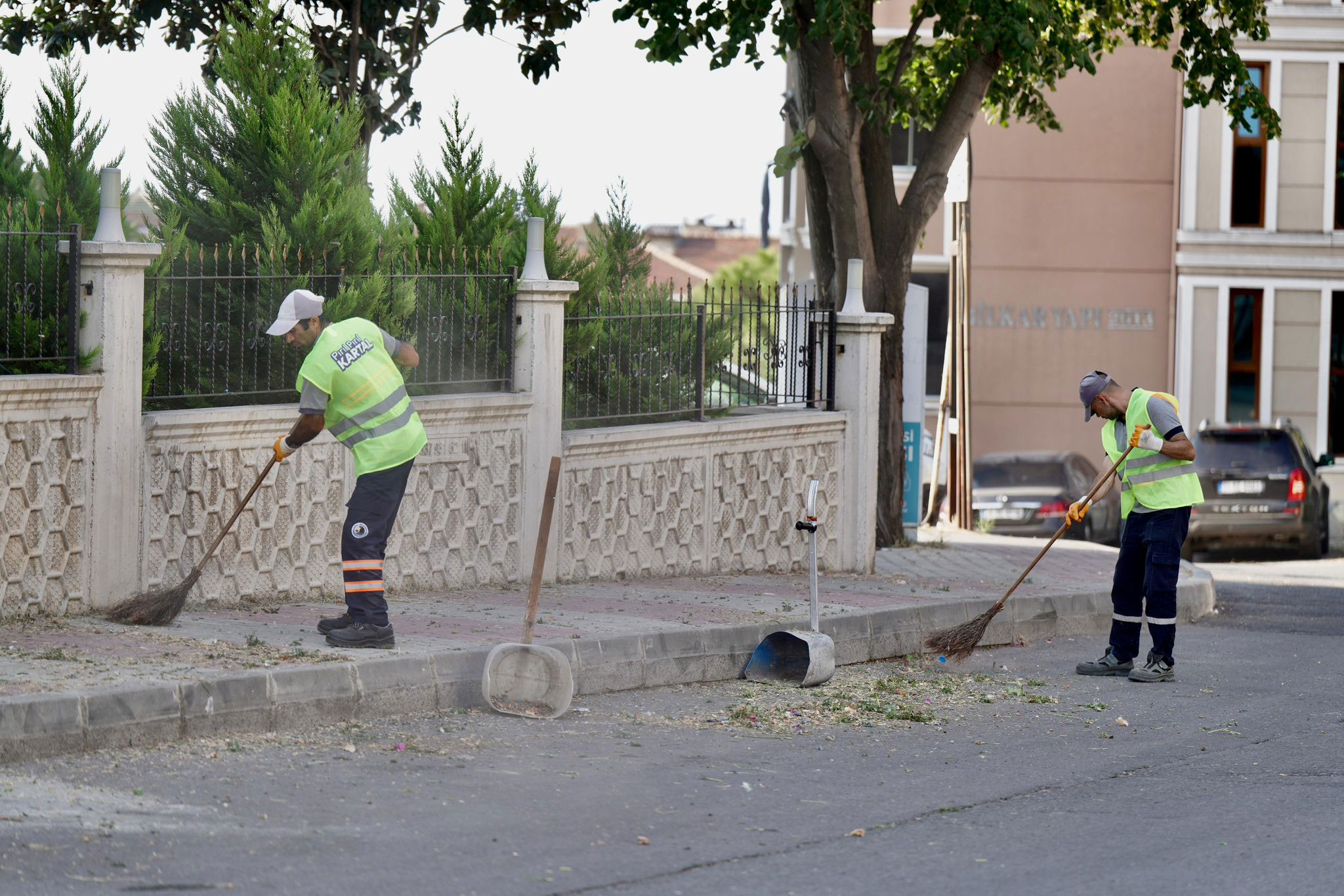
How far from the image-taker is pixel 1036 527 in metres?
19.5

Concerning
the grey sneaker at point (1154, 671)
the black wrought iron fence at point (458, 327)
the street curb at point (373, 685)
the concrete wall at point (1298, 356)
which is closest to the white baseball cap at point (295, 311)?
the street curb at point (373, 685)

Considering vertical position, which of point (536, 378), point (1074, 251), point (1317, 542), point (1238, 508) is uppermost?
point (1074, 251)

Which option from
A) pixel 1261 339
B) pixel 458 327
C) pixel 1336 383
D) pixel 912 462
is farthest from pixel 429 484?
pixel 1336 383

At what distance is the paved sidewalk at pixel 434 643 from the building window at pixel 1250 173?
13595 millimetres

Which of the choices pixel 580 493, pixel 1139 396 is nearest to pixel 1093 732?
pixel 1139 396

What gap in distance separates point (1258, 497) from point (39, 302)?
14.1 meters

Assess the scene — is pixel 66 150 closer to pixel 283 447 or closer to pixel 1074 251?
pixel 283 447

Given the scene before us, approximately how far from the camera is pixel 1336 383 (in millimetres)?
25141

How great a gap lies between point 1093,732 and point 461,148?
6.32m

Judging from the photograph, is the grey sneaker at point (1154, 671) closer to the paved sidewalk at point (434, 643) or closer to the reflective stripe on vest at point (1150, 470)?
the reflective stripe on vest at point (1150, 470)

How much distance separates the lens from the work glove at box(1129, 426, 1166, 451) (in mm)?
9008

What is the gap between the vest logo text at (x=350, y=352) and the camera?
26.0 feet

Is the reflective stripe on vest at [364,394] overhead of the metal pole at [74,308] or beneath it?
beneath

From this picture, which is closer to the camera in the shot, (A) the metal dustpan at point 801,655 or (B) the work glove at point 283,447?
(B) the work glove at point 283,447
